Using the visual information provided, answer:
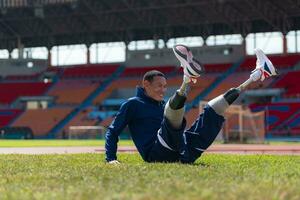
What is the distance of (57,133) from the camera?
5000 centimetres

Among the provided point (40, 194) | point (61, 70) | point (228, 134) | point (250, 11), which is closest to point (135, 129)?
point (40, 194)

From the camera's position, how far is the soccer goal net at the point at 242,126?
101ft

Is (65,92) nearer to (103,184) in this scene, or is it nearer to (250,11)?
(250,11)

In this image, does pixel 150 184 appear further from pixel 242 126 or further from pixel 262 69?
pixel 242 126

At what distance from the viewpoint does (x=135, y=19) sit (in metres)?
53.3

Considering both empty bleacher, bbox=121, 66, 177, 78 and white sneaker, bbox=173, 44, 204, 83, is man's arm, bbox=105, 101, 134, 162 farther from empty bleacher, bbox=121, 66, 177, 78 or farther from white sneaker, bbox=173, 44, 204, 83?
empty bleacher, bbox=121, 66, 177, 78

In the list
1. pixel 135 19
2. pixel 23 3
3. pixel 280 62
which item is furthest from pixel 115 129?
pixel 23 3

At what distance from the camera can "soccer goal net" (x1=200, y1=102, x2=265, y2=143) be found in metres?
30.7

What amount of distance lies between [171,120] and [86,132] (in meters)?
38.0

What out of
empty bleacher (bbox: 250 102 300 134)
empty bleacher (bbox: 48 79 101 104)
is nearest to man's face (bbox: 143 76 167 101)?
empty bleacher (bbox: 250 102 300 134)

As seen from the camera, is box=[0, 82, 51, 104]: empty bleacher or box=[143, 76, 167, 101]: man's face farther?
box=[0, 82, 51, 104]: empty bleacher

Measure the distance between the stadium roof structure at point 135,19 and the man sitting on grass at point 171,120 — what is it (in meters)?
39.8

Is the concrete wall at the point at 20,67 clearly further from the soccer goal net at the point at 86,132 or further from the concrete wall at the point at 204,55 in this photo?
the soccer goal net at the point at 86,132

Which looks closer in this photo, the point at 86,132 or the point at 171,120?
the point at 171,120
